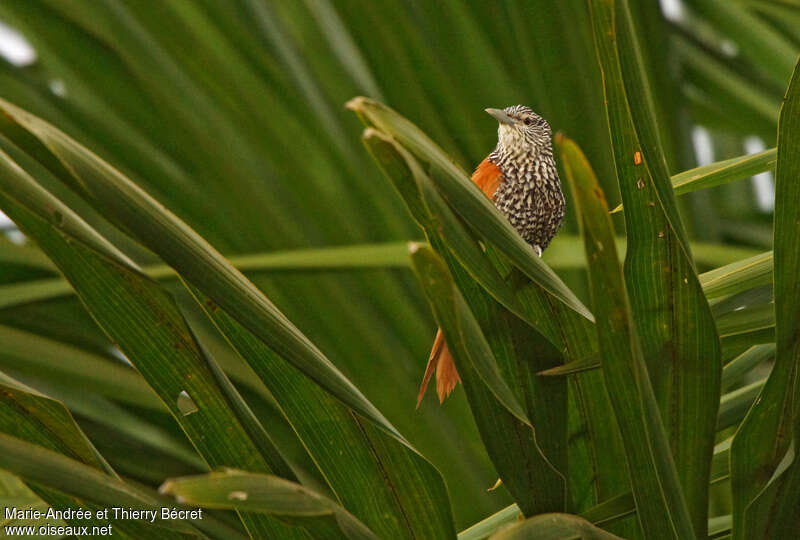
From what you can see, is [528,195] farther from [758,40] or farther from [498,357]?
[758,40]

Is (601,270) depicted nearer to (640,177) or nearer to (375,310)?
(640,177)

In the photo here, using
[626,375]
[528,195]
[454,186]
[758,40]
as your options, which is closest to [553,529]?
[626,375]

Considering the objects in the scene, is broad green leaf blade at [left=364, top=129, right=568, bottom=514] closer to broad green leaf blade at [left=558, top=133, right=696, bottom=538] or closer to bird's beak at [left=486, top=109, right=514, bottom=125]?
broad green leaf blade at [left=558, top=133, right=696, bottom=538]

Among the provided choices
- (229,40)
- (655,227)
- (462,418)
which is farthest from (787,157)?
(229,40)

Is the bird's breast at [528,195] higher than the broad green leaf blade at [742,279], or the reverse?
the bird's breast at [528,195]

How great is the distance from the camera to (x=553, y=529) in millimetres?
501

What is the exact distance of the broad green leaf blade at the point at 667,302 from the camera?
551 millimetres

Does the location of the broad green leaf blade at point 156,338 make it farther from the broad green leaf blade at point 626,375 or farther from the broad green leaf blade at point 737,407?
the broad green leaf blade at point 737,407

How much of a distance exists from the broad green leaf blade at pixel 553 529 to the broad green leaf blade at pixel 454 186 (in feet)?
0.45

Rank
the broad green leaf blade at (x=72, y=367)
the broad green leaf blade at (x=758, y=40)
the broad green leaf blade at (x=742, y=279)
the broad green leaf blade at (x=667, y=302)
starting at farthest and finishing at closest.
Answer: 1. the broad green leaf blade at (x=758, y=40)
2. the broad green leaf blade at (x=72, y=367)
3. the broad green leaf blade at (x=742, y=279)
4. the broad green leaf blade at (x=667, y=302)

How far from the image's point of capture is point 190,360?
23.4 inches

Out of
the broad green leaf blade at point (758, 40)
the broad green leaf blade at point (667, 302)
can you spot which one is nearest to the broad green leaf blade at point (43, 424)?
the broad green leaf blade at point (667, 302)

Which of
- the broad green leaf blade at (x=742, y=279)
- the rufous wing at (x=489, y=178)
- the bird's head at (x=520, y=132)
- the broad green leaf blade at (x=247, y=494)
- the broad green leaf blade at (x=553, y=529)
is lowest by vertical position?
the broad green leaf blade at (x=553, y=529)

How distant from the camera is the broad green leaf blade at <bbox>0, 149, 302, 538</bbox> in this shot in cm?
55
